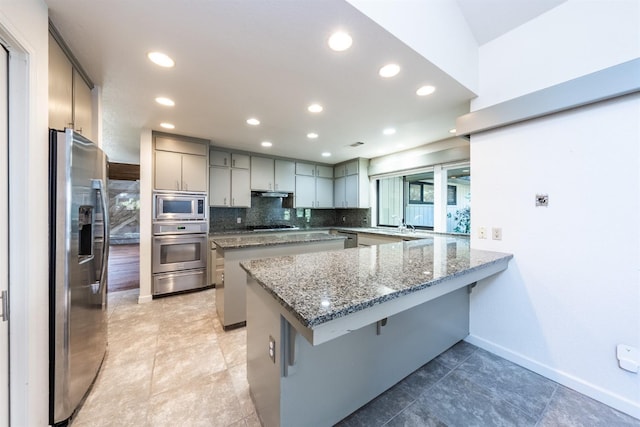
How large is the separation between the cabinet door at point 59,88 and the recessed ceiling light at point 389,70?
6.98 ft

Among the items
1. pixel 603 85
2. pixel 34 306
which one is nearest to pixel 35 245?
pixel 34 306

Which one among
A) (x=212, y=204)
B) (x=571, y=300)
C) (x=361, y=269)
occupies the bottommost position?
(x=571, y=300)

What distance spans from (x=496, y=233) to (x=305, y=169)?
147 inches

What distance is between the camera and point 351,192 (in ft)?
16.6

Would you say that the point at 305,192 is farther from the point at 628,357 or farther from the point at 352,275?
the point at 628,357

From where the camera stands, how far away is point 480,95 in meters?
2.17

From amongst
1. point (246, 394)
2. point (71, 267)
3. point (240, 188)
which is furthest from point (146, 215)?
point (246, 394)

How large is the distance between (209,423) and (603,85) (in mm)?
3234

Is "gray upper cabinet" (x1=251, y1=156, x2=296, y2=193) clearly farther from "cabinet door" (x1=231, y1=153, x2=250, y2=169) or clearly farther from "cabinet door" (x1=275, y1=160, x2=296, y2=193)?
"cabinet door" (x1=231, y1=153, x2=250, y2=169)

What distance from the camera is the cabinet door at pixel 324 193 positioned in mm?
5285

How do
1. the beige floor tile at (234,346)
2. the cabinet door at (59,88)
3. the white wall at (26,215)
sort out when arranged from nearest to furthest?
1. the white wall at (26,215)
2. the cabinet door at (59,88)
3. the beige floor tile at (234,346)

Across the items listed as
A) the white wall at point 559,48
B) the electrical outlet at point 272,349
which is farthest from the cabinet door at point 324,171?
the electrical outlet at point 272,349

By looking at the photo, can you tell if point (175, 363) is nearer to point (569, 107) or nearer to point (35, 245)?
point (35, 245)

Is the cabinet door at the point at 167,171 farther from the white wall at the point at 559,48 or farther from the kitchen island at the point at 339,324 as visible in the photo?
the white wall at the point at 559,48
